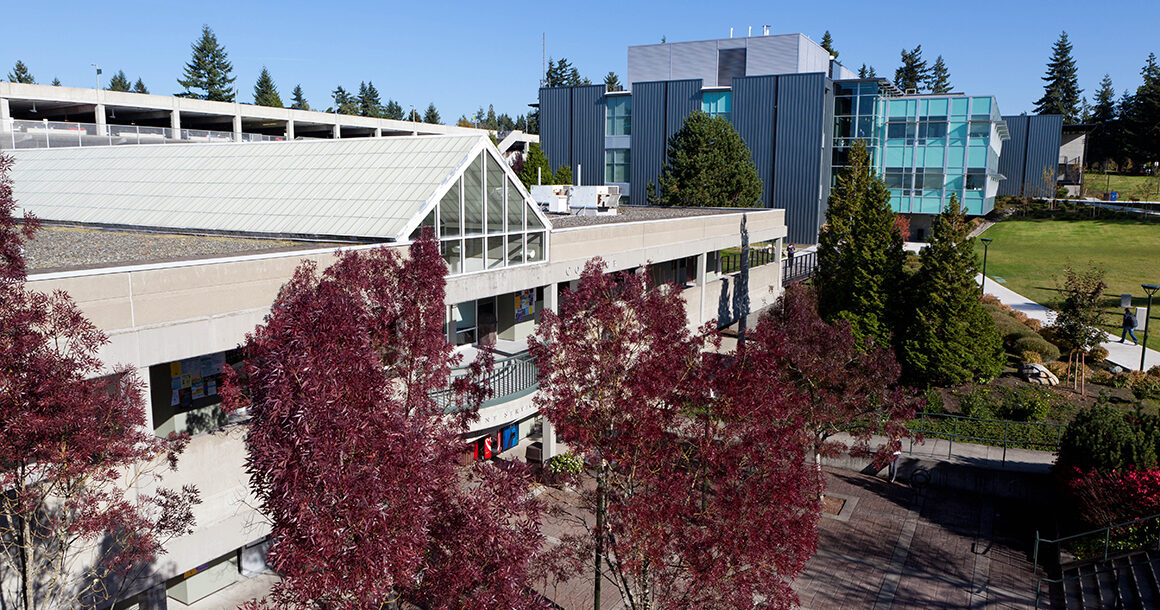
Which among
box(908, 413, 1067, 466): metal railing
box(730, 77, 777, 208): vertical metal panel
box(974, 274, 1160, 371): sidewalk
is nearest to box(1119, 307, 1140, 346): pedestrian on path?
box(974, 274, 1160, 371): sidewalk

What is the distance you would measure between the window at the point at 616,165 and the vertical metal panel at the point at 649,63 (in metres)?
9.16

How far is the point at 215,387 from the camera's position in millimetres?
15055

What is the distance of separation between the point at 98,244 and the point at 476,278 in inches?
306

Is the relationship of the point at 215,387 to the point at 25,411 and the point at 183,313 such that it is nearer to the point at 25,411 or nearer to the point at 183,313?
the point at 183,313

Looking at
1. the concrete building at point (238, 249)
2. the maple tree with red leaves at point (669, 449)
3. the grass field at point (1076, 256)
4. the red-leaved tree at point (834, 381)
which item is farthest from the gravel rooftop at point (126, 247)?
the grass field at point (1076, 256)

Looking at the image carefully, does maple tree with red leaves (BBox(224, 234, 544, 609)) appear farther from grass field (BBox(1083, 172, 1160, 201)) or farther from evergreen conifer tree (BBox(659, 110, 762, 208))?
grass field (BBox(1083, 172, 1160, 201))

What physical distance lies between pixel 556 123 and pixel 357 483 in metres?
59.7

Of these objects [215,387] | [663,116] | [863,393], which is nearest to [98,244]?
[215,387]

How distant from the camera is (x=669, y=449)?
1149cm

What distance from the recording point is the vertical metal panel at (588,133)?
6294 centimetres

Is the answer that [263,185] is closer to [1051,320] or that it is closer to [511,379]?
[511,379]

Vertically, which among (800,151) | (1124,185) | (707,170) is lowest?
(1124,185)

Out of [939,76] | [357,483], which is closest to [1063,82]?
[939,76]

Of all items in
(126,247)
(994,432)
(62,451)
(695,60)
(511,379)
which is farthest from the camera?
(695,60)
